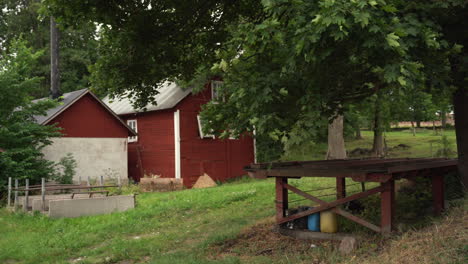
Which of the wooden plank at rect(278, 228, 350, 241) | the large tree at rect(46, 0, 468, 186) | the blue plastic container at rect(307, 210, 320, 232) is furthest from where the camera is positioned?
the blue plastic container at rect(307, 210, 320, 232)

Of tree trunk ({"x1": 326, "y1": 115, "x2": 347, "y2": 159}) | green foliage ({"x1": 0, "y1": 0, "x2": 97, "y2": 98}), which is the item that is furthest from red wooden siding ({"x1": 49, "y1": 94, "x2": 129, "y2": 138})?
green foliage ({"x1": 0, "y1": 0, "x2": 97, "y2": 98})

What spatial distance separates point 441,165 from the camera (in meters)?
8.27

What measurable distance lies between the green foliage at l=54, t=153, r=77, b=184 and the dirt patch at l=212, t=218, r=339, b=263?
1180 cm

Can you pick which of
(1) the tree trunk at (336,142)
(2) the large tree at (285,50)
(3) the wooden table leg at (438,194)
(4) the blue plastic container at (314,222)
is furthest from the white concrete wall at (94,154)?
(3) the wooden table leg at (438,194)

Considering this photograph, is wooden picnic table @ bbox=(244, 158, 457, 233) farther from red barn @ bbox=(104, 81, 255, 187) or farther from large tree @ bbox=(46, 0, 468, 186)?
red barn @ bbox=(104, 81, 255, 187)

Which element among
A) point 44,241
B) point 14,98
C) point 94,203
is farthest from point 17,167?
point 44,241

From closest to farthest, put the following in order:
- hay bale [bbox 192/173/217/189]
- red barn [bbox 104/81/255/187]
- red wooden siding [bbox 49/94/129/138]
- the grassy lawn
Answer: the grassy lawn
red wooden siding [bbox 49/94/129/138]
hay bale [bbox 192/173/217/189]
red barn [bbox 104/81/255/187]

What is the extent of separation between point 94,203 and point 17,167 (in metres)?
5.06

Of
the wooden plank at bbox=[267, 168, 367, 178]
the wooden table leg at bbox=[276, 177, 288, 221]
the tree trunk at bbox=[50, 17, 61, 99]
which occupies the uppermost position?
the tree trunk at bbox=[50, 17, 61, 99]

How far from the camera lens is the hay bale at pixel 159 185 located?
20.2 metres

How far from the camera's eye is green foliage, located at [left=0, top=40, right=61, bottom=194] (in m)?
15.9

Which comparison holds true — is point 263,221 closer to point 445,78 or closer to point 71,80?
point 445,78

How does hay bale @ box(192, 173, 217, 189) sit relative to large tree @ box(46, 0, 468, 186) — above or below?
below

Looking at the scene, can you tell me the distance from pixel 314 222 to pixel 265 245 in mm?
1072
